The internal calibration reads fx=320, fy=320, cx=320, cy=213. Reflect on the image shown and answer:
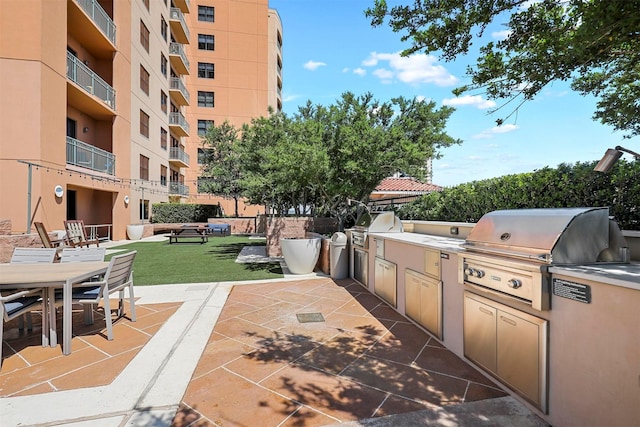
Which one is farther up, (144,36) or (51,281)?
(144,36)

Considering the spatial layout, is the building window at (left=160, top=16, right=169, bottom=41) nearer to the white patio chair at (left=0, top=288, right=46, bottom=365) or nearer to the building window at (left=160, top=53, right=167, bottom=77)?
the building window at (left=160, top=53, right=167, bottom=77)

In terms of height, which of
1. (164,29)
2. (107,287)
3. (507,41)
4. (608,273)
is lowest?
(107,287)

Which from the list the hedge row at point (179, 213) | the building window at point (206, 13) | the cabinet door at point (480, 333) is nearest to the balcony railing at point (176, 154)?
the hedge row at point (179, 213)

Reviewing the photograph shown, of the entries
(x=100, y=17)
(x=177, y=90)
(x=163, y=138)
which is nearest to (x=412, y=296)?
(x=100, y=17)

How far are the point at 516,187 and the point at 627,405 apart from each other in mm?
3022

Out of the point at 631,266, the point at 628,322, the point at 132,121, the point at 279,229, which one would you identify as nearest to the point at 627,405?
the point at 628,322

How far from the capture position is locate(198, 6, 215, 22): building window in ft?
99.2

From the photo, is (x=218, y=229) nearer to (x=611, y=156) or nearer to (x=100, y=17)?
(x=100, y=17)

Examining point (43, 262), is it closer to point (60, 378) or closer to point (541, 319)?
point (60, 378)

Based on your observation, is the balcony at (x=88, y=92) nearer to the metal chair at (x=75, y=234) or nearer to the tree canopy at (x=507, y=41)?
the metal chair at (x=75, y=234)

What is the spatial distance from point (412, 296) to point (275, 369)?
2070 mm

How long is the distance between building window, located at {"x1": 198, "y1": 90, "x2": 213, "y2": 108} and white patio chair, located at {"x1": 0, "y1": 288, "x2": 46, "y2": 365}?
30.5 metres

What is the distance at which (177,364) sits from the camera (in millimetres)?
3115

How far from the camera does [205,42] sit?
30.5 metres
